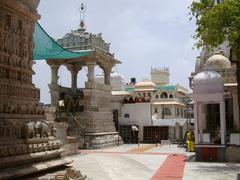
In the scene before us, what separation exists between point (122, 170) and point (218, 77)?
659 centimetres

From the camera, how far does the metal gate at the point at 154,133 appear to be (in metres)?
29.3

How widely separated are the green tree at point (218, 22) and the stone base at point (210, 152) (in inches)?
148

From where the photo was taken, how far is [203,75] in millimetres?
16000

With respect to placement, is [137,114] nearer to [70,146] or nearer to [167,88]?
[70,146]

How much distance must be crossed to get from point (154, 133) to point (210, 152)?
14.4 meters

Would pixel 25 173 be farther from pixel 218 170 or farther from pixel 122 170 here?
pixel 218 170

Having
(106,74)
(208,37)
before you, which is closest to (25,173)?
(208,37)

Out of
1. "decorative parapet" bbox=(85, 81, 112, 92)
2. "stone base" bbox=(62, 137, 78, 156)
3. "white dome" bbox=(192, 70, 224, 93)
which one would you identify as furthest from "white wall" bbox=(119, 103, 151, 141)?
"white dome" bbox=(192, 70, 224, 93)

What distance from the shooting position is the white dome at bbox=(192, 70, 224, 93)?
1572 centimetres

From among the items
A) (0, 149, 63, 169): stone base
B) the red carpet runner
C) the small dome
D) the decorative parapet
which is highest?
the small dome

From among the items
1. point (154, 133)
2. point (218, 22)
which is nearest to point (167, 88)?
point (154, 133)

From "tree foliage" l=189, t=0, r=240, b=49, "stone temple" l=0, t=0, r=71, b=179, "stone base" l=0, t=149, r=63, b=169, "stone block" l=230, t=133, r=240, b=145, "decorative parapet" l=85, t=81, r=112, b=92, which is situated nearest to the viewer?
"stone base" l=0, t=149, r=63, b=169

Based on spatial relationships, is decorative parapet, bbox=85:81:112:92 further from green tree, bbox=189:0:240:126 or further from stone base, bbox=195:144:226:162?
green tree, bbox=189:0:240:126

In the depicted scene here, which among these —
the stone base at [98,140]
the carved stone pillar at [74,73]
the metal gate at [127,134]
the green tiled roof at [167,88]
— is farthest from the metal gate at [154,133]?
the green tiled roof at [167,88]
